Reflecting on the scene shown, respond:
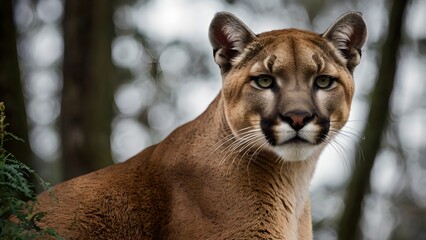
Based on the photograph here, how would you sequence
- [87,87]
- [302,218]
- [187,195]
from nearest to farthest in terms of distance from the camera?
[187,195] → [302,218] → [87,87]

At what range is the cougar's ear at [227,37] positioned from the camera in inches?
306

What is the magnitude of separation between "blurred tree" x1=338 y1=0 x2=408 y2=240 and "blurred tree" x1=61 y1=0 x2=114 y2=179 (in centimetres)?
460

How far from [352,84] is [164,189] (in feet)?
7.15

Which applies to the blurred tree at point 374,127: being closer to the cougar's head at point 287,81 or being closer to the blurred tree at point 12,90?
the blurred tree at point 12,90

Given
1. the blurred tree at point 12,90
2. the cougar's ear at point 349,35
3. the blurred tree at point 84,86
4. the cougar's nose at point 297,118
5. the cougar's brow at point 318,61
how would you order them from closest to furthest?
the cougar's nose at point 297,118 < the cougar's brow at point 318,61 < the cougar's ear at point 349,35 < the blurred tree at point 12,90 < the blurred tree at point 84,86

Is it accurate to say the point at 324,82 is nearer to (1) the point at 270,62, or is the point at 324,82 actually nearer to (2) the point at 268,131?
(1) the point at 270,62

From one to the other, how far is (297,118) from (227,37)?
150 centimetres

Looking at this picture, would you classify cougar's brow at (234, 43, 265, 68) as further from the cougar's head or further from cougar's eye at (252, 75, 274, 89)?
cougar's eye at (252, 75, 274, 89)

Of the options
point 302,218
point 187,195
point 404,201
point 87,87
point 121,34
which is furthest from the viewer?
point 404,201

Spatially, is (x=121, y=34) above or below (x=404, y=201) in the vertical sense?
above

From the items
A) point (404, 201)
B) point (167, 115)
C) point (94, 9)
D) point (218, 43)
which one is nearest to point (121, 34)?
point (167, 115)

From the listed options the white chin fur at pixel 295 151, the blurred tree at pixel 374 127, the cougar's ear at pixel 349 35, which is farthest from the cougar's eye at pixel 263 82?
the blurred tree at pixel 374 127

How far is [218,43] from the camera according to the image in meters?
7.89

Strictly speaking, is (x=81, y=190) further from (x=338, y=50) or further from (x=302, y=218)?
(x=338, y=50)
